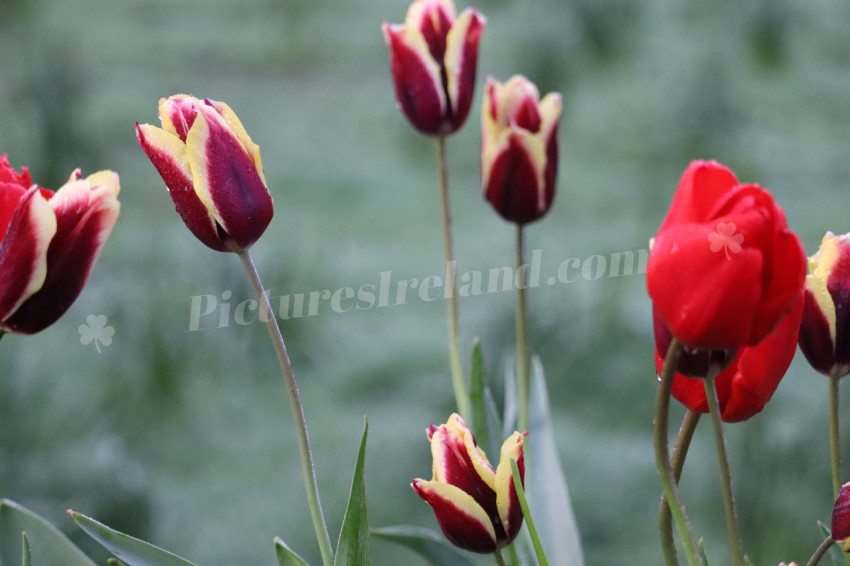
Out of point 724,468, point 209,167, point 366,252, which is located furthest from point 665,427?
point 366,252

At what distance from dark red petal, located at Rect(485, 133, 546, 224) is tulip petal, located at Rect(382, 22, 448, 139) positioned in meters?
0.04

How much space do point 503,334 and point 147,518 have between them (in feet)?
1.12

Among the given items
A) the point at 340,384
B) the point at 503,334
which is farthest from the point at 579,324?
the point at 340,384

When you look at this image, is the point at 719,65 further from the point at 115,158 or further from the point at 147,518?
the point at 147,518

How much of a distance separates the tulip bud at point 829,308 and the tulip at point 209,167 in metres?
0.14

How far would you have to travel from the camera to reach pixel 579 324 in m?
1.01

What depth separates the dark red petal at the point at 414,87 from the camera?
1.21ft

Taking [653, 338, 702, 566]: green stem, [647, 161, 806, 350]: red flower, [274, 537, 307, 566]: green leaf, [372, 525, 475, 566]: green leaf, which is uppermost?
[647, 161, 806, 350]: red flower

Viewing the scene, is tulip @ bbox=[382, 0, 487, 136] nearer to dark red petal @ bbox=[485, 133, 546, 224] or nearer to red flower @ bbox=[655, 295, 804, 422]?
dark red petal @ bbox=[485, 133, 546, 224]

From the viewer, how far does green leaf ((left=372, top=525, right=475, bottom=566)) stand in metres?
0.32

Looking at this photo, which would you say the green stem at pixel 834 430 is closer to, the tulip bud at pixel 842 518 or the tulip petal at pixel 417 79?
the tulip bud at pixel 842 518

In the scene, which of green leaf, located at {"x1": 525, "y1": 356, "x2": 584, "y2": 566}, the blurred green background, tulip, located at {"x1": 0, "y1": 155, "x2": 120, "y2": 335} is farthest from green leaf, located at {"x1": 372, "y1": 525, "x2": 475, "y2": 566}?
the blurred green background

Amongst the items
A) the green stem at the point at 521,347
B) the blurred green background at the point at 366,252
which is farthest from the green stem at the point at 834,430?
the blurred green background at the point at 366,252

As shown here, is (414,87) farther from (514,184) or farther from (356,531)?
(356,531)
